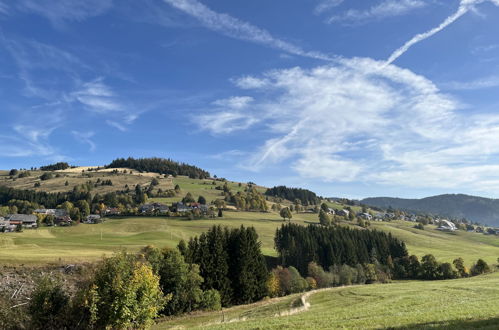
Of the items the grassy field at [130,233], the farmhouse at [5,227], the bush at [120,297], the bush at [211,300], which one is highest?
the farmhouse at [5,227]

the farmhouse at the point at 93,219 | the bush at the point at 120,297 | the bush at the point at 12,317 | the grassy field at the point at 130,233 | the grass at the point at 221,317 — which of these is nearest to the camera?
the bush at the point at 120,297

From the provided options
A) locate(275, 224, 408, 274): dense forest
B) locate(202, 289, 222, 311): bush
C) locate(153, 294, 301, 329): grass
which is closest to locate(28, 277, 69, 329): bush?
locate(153, 294, 301, 329): grass

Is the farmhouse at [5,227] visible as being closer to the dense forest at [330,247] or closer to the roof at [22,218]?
the roof at [22,218]

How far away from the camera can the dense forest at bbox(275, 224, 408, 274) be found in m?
123

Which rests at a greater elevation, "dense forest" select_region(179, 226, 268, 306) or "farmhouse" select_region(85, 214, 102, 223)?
"farmhouse" select_region(85, 214, 102, 223)

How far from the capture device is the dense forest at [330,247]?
12300 centimetres

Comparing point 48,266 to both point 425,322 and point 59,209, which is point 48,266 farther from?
point 59,209

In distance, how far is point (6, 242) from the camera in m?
94.8

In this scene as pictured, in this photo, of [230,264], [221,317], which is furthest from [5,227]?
[221,317]

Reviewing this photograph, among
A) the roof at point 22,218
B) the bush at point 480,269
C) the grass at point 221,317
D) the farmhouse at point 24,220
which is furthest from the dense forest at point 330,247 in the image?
the roof at point 22,218

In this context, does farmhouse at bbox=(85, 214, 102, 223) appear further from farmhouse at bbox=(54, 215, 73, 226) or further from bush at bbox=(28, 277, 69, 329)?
bush at bbox=(28, 277, 69, 329)

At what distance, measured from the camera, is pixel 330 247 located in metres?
125

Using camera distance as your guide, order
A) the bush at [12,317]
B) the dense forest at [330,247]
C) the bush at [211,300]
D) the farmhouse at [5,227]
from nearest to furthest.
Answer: the bush at [12,317], the bush at [211,300], the dense forest at [330,247], the farmhouse at [5,227]

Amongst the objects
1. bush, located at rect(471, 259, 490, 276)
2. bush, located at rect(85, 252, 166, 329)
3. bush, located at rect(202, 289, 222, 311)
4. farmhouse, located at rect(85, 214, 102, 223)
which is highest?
farmhouse, located at rect(85, 214, 102, 223)
